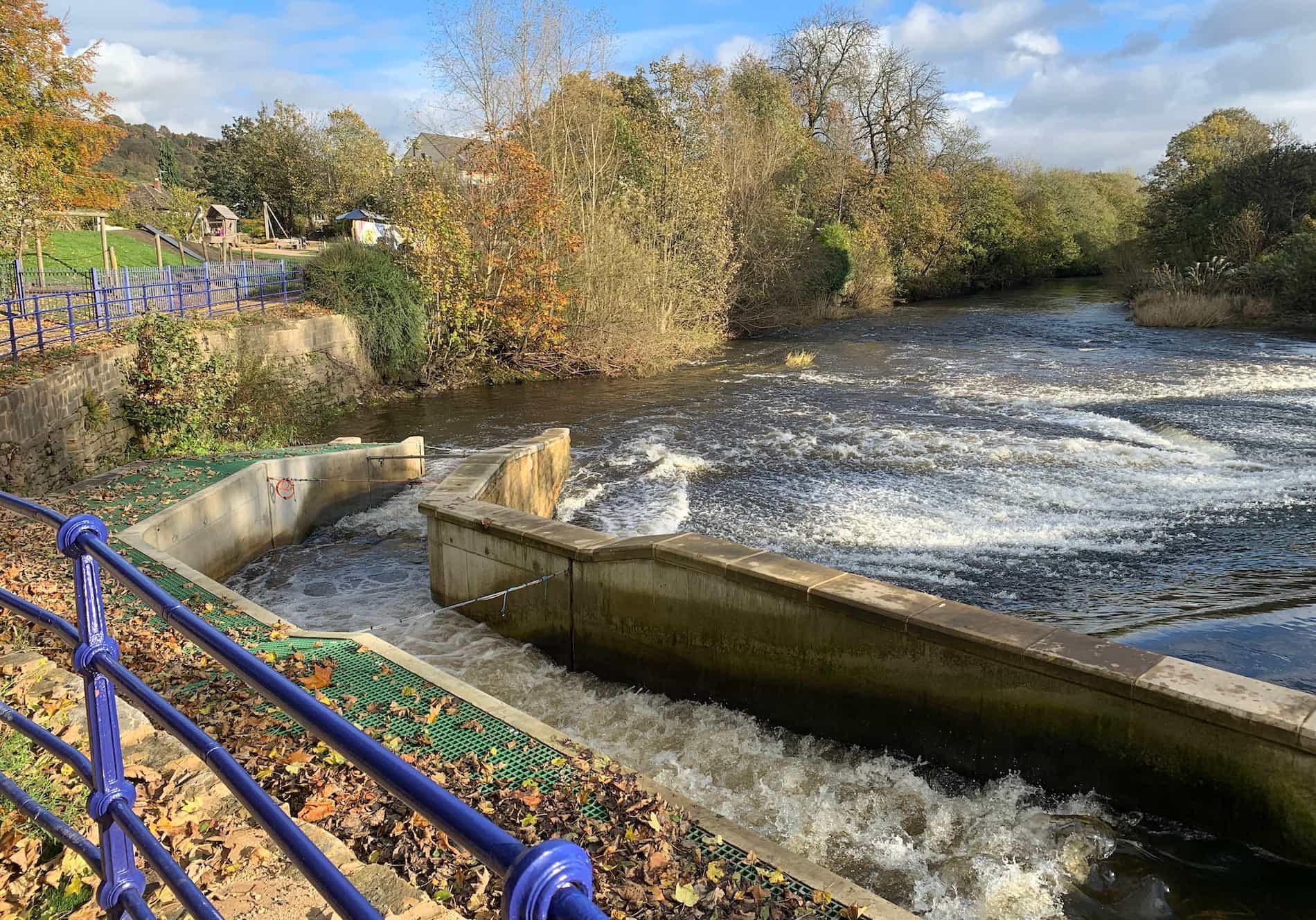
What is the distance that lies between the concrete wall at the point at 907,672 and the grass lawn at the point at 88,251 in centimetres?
2936

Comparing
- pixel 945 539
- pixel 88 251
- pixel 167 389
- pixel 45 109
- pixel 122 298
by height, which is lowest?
pixel 945 539

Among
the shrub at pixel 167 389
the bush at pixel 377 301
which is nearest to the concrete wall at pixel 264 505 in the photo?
the shrub at pixel 167 389

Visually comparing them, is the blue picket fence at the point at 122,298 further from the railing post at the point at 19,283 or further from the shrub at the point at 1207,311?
the shrub at the point at 1207,311

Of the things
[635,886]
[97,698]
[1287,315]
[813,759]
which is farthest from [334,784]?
[1287,315]

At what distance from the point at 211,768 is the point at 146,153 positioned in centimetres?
11851

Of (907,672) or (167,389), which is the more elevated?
(167,389)

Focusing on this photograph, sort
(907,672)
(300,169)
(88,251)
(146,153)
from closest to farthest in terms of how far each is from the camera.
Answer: (907,672), (88,251), (300,169), (146,153)

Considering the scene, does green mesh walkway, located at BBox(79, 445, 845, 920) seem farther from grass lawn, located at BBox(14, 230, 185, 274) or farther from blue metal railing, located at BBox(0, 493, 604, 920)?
grass lawn, located at BBox(14, 230, 185, 274)

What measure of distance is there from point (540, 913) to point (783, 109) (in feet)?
157

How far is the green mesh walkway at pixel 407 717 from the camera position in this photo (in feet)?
15.3

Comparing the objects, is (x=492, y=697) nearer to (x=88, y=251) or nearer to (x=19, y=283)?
(x=19, y=283)

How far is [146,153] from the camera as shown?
101125 millimetres

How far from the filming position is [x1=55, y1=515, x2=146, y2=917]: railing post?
2.12 meters

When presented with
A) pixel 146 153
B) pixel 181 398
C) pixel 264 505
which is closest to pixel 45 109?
pixel 181 398
